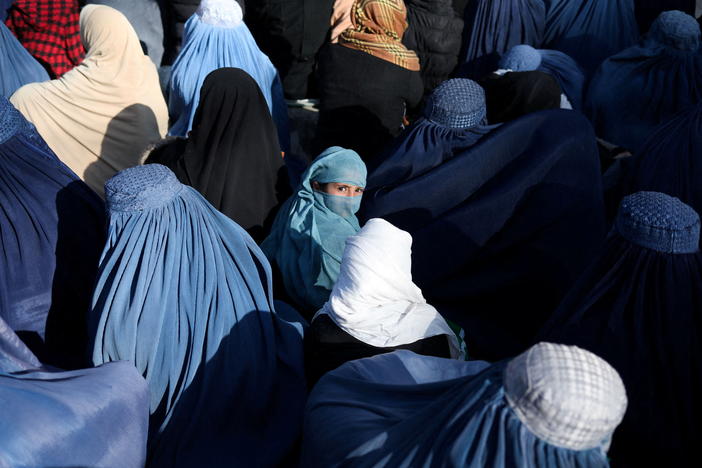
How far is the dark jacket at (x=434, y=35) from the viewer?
4.11m

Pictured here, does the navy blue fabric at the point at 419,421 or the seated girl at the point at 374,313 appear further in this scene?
the seated girl at the point at 374,313

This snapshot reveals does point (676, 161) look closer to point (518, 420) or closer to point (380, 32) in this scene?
point (380, 32)

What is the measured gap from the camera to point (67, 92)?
315 cm

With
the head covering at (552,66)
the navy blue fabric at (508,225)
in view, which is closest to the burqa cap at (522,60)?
the head covering at (552,66)

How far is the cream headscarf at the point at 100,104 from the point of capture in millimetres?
3117

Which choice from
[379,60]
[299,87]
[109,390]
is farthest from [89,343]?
[299,87]

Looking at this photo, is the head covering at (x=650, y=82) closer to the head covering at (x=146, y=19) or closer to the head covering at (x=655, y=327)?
the head covering at (x=655, y=327)

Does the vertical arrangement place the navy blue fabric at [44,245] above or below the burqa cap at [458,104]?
below

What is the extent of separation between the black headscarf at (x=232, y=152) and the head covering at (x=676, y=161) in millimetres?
1693

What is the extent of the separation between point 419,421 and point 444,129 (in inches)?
67.1

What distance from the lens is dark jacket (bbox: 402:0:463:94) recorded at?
4109mm

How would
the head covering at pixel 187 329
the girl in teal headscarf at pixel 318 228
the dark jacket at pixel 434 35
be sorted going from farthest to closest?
the dark jacket at pixel 434 35 → the girl in teal headscarf at pixel 318 228 → the head covering at pixel 187 329

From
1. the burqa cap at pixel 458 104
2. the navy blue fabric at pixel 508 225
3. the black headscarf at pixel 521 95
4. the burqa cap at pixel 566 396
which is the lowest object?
the navy blue fabric at pixel 508 225

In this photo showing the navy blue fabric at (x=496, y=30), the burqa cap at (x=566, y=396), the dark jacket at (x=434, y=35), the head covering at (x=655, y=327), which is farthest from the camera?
the navy blue fabric at (x=496, y=30)
